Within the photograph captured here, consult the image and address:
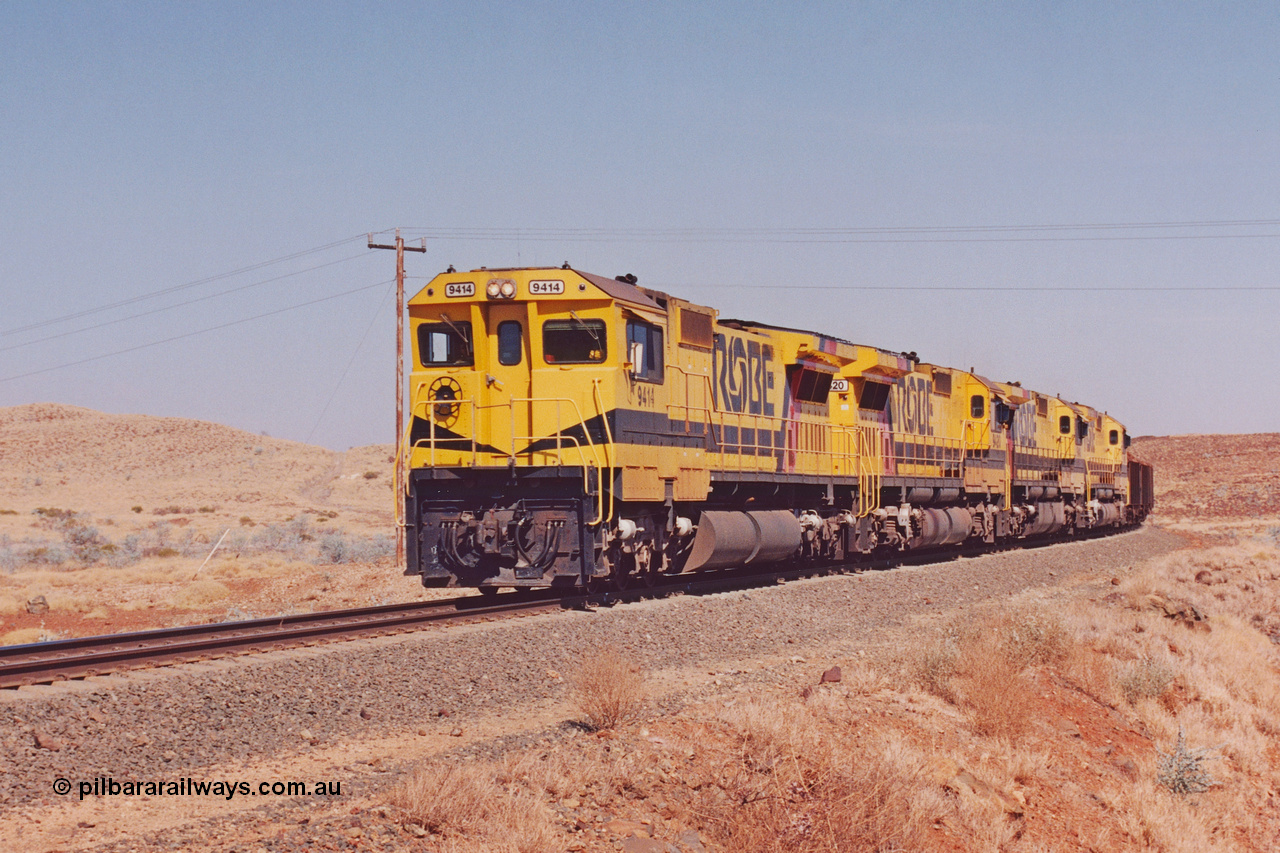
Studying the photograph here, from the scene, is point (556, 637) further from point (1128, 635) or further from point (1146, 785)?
point (1128, 635)

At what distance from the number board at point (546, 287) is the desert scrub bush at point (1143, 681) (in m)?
8.50

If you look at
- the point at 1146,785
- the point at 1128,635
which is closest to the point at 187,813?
the point at 1146,785

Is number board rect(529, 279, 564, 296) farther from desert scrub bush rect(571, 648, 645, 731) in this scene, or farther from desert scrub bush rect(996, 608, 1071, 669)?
desert scrub bush rect(996, 608, 1071, 669)

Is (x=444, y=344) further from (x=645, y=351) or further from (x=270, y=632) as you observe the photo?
(x=270, y=632)

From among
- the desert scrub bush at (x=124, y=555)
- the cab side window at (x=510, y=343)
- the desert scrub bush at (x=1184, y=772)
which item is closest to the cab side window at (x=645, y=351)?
the cab side window at (x=510, y=343)

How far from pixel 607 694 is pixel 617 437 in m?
5.97

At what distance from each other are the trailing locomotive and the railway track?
365 mm

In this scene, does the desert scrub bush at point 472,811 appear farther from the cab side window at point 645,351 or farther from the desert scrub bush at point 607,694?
the cab side window at point 645,351

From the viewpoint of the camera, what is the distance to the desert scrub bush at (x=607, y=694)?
9.12 m

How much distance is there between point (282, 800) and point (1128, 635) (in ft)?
45.3

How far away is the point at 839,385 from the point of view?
2261 cm

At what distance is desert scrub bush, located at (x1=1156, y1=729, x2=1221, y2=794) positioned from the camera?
1134 cm

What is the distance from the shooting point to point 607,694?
30.0 ft

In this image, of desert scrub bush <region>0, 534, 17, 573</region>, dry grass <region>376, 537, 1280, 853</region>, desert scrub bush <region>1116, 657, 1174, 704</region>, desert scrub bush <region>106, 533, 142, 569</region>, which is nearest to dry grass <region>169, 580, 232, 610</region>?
desert scrub bush <region>106, 533, 142, 569</region>
